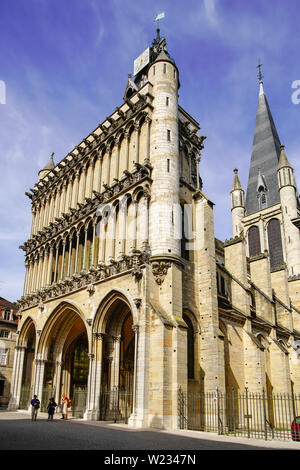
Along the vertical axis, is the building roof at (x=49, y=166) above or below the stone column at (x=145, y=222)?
above

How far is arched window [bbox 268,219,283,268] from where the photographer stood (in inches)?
1959

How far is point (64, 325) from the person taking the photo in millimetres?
23641

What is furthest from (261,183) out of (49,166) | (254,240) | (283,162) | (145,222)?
(145,222)

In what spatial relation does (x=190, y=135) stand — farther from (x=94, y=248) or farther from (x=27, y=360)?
(x=27, y=360)

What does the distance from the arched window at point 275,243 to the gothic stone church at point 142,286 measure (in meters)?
19.4

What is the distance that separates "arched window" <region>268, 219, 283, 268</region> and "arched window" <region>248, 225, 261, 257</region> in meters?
1.99

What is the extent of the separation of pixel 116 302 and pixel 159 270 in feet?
10.0

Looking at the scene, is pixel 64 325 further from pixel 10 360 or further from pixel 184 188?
pixel 10 360

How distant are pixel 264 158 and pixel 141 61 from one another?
32.9 meters

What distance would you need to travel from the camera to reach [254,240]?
2146 inches

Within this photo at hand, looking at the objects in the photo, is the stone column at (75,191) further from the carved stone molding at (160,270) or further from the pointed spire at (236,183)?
the pointed spire at (236,183)

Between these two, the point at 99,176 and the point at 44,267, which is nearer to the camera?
the point at 99,176

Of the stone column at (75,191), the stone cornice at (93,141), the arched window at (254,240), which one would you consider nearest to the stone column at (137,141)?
the stone cornice at (93,141)

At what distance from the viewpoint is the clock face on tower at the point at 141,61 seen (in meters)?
33.5
